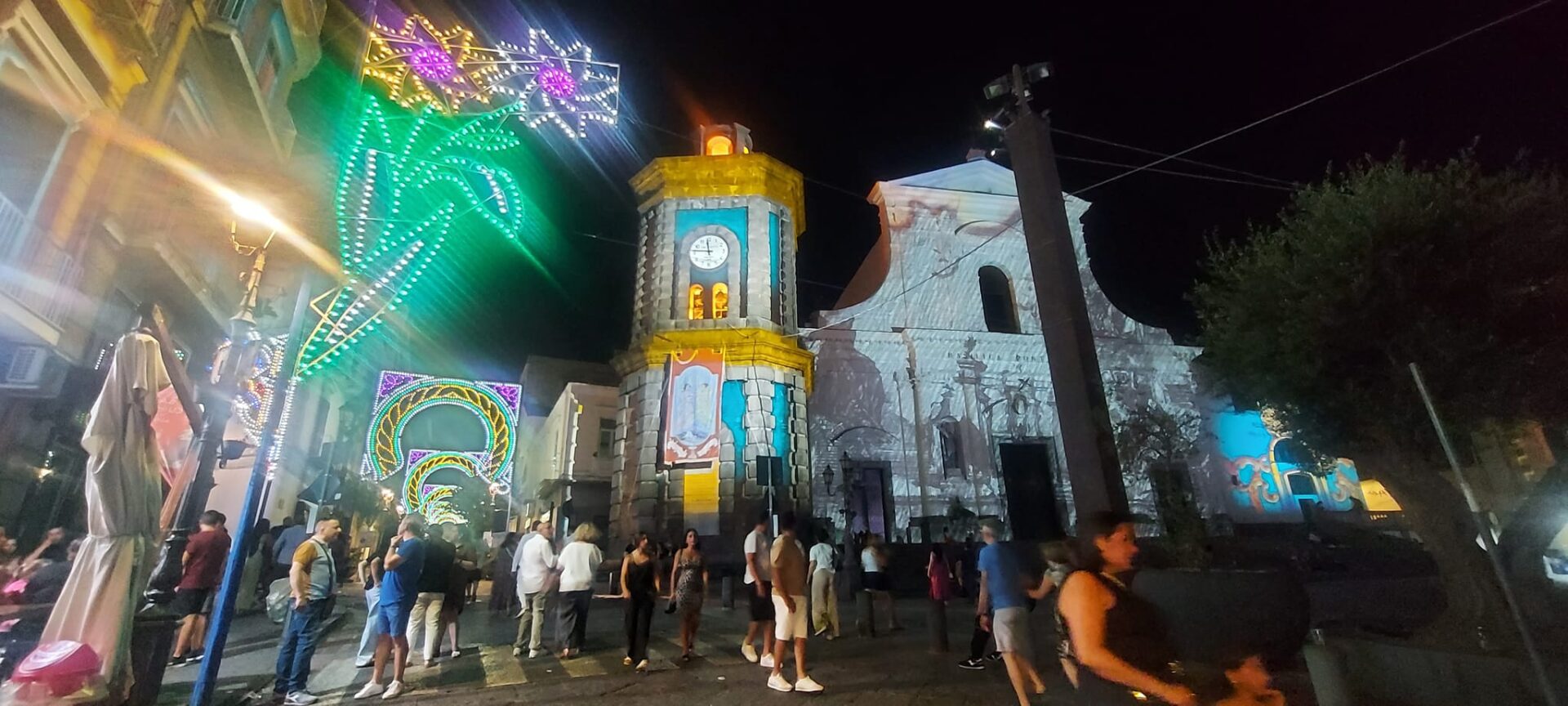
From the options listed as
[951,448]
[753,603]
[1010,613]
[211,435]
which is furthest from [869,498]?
[211,435]

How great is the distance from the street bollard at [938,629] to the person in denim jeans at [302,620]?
6.37 m

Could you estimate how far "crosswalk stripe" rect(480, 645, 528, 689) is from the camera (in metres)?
6.24

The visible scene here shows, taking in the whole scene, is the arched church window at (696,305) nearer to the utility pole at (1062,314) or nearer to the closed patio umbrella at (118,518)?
the utility pole at (1062,314)

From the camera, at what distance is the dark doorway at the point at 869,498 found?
19.6 meters

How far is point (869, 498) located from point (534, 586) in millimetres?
13829

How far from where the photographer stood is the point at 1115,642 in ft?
8.94

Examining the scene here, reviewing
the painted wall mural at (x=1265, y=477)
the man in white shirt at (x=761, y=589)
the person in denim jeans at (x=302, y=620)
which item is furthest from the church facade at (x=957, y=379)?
the person in denim jeans at (x=302, y=620)

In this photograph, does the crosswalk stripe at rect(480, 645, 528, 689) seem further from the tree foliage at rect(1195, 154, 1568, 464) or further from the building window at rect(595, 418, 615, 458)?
the building window at rect(595, 418, 615, 458)

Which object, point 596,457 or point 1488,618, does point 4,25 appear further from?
point 596,457

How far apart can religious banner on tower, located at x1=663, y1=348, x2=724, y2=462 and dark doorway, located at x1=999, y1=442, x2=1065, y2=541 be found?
10.2 meters

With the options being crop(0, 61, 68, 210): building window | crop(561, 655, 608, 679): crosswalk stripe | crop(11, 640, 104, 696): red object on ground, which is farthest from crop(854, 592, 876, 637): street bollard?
crop(0, 61, 68, 210): building window

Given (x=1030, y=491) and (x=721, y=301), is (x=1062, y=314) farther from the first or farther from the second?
(x=1030, y=491)

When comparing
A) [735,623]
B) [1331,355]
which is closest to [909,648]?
[735,623]

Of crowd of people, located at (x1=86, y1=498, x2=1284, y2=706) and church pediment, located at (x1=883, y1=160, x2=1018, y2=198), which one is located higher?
church pediment, located at (x1=883, y1=160, x2=1018, y2=198)
